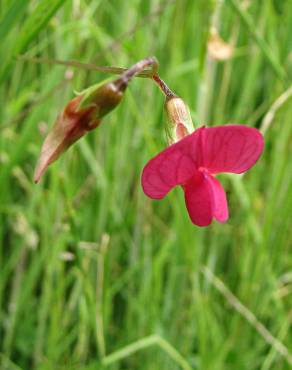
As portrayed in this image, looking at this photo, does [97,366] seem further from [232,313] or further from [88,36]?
[88,36]

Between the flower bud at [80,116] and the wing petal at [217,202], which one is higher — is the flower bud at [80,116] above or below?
above

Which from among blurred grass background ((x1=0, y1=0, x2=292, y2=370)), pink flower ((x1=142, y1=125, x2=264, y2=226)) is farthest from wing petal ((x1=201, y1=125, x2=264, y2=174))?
blurred grass background ((x1=0, y1=0, x2=292, y2=370))

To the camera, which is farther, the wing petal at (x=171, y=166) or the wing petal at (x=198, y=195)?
the wing petal at (x=198, y=195)

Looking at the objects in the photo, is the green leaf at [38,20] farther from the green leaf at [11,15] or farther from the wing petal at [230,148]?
the wing petal at [230,148]

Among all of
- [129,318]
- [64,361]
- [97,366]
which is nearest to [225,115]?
[129,318]

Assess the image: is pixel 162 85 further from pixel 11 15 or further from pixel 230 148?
pixel 11 15

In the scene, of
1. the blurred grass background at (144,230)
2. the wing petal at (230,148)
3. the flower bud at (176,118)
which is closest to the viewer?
the wing petal at (230,148)

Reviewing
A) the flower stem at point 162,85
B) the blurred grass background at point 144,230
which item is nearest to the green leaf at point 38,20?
the flower stem at point 162,85

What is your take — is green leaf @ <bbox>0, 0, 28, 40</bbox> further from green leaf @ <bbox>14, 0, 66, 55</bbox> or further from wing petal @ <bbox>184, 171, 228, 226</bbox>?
wing petal @ <bbox>184, 171, 228, 226</bbox>
